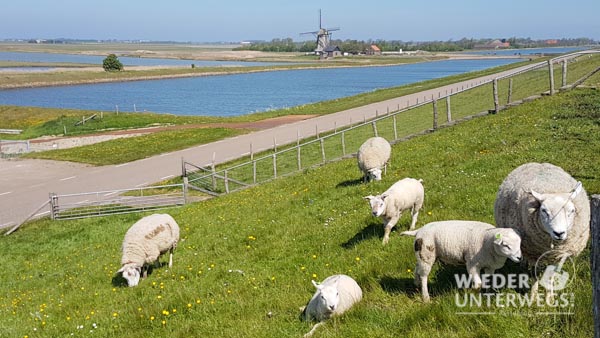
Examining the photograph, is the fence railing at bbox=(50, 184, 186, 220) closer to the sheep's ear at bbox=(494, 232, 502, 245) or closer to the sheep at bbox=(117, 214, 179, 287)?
the sheep at bbox=(117, 214, 179, 287)

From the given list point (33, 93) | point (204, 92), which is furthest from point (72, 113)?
point (33, 93)

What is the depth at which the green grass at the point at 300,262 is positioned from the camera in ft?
24.1

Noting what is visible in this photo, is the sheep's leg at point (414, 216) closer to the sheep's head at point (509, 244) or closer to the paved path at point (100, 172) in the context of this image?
the sheep's head at point (509, 244)

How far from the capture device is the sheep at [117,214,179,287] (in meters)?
13.6

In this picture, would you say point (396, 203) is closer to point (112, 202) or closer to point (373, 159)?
→ point (373, 159)

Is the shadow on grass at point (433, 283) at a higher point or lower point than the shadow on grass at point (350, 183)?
higher

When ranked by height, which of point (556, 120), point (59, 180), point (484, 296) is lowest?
point (59, 180)

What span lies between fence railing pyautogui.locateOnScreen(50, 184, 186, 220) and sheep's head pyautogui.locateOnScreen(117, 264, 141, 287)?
14.2 meters

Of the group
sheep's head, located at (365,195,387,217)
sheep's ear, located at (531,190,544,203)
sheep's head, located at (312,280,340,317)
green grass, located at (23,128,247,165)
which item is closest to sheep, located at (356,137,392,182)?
sheep's head, located at (365,195,387,217)

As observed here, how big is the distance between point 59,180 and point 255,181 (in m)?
16.5

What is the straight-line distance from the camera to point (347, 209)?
14953 mm

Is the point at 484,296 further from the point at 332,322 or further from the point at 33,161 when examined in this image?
the point at 33,161

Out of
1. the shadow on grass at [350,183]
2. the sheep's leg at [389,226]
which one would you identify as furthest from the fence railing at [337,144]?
the sheep's leg at [389,226]

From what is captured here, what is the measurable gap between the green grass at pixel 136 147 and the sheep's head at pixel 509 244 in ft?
131
